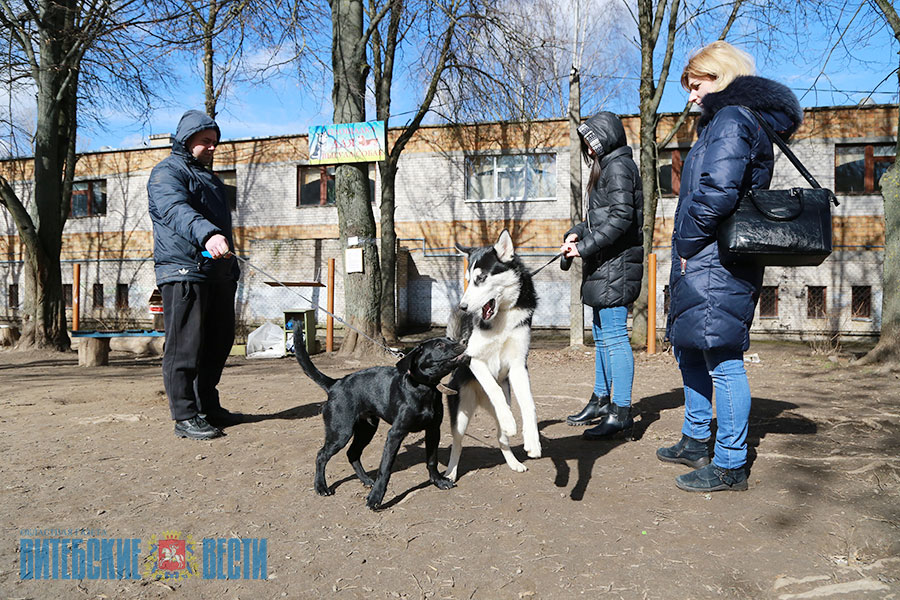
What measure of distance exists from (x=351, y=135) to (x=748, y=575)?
7.87 metres

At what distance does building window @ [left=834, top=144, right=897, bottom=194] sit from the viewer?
14.7 m

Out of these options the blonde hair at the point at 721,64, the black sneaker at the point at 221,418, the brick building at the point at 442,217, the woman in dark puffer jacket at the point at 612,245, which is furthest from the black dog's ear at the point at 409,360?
the brick building at the point at 442,217

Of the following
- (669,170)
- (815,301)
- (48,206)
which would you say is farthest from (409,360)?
(815,301)

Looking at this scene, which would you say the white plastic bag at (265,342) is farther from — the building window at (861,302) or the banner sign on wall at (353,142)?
the building window at (861,302)

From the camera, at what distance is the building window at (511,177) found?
1642cm

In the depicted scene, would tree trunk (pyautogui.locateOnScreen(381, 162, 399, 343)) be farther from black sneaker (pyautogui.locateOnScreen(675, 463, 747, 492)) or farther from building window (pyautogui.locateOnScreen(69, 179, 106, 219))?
building window (pyautogui.locateOnScreen(69, 179, 106, 219))

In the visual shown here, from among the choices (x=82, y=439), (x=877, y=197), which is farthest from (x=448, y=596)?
(x=877, y=197)

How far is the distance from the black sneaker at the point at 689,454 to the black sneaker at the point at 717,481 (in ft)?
1.07

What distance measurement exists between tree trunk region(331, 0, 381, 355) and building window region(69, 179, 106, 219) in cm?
1455

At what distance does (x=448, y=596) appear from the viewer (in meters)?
2.12

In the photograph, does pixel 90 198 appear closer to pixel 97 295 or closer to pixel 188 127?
pixel 97 295

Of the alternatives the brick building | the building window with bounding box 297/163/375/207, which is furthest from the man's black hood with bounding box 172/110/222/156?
the building window with bounding box 297/163/375/207

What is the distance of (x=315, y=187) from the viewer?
1778 centimetres

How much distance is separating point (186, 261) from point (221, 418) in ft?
4.26
